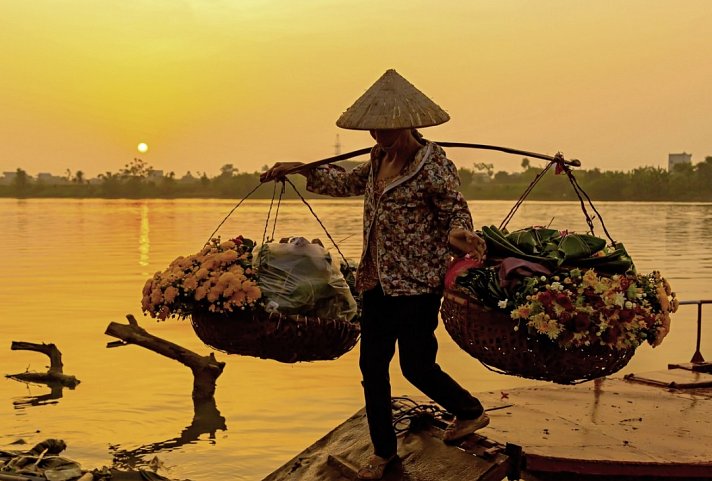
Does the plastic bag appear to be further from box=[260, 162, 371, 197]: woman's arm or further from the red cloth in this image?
the red cloth

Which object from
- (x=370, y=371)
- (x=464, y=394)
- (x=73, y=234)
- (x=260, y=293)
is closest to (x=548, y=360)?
(x=464, y=394)

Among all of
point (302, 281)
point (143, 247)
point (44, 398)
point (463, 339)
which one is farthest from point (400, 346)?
point (143, 247)

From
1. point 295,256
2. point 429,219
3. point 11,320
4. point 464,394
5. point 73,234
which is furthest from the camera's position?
point 73,234

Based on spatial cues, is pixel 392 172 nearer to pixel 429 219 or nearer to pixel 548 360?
pixel 429 219

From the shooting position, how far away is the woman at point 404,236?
4215mm

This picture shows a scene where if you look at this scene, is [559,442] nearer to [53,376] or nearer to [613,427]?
[613,427]

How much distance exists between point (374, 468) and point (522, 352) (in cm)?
86

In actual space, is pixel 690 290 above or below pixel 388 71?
below

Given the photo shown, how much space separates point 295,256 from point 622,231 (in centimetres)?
4998

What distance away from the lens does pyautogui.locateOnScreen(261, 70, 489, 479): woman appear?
166 inches

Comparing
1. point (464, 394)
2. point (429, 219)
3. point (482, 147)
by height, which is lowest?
point (464, 394)

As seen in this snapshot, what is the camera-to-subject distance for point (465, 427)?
4.65 metres

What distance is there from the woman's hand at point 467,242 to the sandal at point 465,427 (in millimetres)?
898

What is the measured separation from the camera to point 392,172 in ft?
14.1
